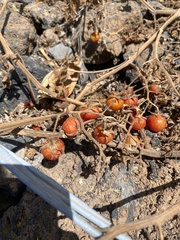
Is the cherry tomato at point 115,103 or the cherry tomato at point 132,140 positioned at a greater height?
the cherry tomato at point 115,103

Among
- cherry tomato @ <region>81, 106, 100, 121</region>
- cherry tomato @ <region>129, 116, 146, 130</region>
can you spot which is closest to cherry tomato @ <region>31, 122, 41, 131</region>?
cherry tomato @ <region>81, 106, 100, 121</region>

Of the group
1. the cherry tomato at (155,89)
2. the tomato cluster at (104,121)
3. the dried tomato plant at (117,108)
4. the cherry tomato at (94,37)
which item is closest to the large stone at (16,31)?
the dried tomato plant at (117,108)

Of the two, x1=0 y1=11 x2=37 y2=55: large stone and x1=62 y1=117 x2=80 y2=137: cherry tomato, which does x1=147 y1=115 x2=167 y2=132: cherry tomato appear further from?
x1=0 y1=11 x2=37 y2=55: large stone

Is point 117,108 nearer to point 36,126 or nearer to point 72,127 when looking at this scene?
point 72,127

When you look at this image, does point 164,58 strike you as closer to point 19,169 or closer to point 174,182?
point 174,182

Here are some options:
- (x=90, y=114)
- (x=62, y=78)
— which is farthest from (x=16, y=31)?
(x=90, y=114)

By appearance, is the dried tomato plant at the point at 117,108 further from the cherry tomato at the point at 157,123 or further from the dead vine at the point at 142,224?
the dead vine at the point at 142,224

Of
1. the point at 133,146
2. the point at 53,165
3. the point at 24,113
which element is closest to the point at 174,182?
the point at 133,146
